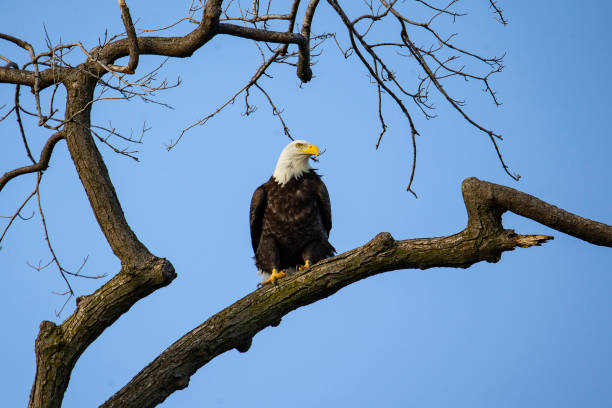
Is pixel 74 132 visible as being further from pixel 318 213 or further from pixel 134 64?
pixel 318 213

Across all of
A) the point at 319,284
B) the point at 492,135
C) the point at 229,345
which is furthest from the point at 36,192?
the point at 492,135

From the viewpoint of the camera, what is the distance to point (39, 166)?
174 inches

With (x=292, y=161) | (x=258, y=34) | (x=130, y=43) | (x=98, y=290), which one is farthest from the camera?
(x=292, y=161)

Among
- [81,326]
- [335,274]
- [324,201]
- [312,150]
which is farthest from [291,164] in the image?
[81,326]

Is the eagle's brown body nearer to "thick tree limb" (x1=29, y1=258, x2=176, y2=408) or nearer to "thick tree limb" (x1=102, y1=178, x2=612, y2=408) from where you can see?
"thick tree limb" (x1=102, y1=178, x2=612, y2=408)

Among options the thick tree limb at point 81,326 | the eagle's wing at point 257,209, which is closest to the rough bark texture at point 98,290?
the thick tree limb at point 81,326

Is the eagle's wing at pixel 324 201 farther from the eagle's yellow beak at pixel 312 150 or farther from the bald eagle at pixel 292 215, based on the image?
the eagle's yellow beak at pixel 312 150

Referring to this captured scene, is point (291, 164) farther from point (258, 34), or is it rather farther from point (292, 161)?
point (258, 34)

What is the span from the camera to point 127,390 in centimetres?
386

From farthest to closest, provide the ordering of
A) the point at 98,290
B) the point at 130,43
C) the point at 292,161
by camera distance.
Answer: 1. the point at 292,161
2. the point at 98,290
3. the point at 130,43

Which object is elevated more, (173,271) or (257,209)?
(257,209)

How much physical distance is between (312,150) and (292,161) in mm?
211

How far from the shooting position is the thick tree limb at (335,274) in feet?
12.3

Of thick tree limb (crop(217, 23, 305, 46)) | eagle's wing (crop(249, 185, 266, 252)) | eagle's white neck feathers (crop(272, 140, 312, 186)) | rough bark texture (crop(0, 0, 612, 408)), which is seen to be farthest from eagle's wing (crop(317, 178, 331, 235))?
rough bark texture (crop(0, 0, 612, 408))
